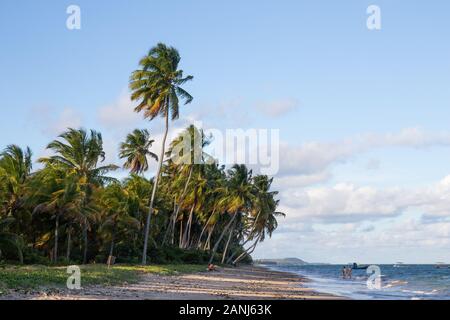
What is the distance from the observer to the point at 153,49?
42250mm

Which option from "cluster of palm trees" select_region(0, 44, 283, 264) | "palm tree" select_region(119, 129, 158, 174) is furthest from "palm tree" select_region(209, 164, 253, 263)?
"palm tree" select_region(119, 129, 158, 174)

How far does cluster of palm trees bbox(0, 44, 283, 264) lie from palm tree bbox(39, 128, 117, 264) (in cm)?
8

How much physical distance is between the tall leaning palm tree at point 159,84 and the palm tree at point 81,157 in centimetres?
453

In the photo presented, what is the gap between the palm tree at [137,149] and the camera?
53.5 meters

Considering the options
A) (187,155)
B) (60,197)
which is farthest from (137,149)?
(60,197)

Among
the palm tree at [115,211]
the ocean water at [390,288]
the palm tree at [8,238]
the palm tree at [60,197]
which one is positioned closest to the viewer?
the palm tree at [8,238]

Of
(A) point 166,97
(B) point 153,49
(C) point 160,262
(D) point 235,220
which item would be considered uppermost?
(B) point 153,49

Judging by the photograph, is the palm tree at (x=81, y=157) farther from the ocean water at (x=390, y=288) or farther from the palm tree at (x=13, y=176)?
the ocean water at (x=390, y=288)

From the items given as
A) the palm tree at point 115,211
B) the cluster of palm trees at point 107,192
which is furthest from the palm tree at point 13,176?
the palm tree at point 115,211

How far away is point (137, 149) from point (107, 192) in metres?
9.74

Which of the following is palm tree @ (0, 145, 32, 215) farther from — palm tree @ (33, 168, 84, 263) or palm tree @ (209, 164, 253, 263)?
palm tree @ (209, 164, 253, 263)
